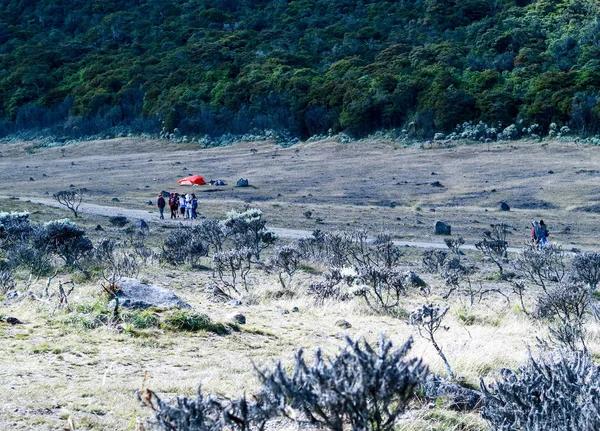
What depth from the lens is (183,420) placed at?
2.82 m

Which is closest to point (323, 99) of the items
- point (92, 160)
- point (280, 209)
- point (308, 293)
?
point (92, 160)

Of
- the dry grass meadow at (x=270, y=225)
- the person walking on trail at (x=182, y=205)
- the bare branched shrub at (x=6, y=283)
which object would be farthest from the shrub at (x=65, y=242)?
the person walking on trail at (x=182, y=205)

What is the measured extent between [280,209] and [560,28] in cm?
4319

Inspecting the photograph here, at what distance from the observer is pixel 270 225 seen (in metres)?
24.2

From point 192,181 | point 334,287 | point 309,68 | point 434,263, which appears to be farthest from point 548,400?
point 309,68

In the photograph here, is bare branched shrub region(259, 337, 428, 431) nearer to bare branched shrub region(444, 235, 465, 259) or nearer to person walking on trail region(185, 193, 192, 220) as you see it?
bare branched shrub region(444, 235, 465, 259)

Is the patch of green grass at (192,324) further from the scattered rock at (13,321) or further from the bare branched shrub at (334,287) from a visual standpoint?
the bare branched shrub at (334,287)

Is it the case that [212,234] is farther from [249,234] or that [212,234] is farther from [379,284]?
[379,284]

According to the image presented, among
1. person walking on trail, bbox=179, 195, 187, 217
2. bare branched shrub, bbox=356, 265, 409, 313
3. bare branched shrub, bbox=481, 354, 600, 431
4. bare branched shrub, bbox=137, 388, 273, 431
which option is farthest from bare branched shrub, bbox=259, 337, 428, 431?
person walking on trail, bbox=179, 195, 187, 217

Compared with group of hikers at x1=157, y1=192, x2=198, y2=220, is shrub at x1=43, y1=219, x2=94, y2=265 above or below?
above

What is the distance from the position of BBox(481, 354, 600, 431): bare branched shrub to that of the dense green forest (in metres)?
41.2

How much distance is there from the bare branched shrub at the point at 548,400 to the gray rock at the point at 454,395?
73 cm

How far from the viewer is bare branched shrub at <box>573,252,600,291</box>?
39.3 feet

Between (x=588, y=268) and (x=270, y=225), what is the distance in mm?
13524
